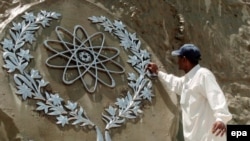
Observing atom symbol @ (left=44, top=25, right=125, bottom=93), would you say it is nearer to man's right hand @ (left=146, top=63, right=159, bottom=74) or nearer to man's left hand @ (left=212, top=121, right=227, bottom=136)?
man's right hand @ (left=146, top=63, right=159, bottom=74)

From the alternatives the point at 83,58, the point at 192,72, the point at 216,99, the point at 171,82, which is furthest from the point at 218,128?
the point at 83,58

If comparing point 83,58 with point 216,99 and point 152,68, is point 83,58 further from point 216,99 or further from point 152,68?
point 216,99

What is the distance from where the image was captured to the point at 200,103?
3104mm

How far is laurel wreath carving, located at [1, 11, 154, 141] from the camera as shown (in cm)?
308

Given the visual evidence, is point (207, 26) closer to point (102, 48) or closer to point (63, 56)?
point (102, 48)

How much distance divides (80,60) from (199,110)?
734 mm

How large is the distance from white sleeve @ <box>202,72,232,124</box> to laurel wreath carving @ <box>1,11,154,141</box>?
508mm

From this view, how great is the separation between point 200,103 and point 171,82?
1.19 feet

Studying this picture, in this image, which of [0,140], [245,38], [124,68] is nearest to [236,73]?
[245,38]

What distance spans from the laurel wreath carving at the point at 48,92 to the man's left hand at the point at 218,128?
60 centimetres

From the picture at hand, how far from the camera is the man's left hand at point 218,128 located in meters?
2.90

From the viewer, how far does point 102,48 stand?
3449 millimetres

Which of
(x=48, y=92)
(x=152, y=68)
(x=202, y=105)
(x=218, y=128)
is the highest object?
(x=152, y=68)

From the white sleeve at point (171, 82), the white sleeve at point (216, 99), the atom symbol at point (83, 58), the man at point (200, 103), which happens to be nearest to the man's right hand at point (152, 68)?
the white sleeve at point (171, 82)
